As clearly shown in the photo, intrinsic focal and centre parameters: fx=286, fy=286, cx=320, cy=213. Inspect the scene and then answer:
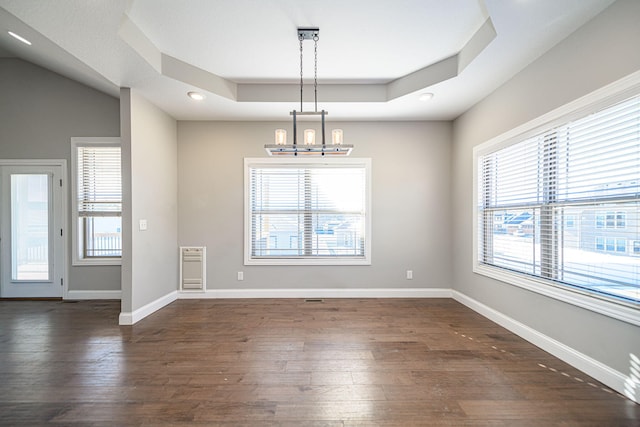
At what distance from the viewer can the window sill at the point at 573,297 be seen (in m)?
1.96

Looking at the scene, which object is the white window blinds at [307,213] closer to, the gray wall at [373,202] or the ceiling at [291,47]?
the gray wall at [373,202]

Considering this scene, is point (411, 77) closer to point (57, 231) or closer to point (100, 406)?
point (100, 406)

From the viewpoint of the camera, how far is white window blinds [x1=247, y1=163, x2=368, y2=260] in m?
4.52

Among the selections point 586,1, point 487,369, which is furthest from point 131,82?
point 487,369

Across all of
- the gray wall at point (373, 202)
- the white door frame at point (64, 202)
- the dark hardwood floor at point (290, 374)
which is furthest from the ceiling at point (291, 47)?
the dark hardwood floor at point (290, 374)

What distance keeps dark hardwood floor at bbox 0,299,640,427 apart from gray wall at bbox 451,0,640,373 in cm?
29

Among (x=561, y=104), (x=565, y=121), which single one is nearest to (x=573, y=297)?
(x=565, y=121)

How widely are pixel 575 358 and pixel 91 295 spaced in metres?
6.02

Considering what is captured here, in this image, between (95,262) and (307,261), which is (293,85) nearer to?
(307,261)

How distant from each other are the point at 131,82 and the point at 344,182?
2999 mm

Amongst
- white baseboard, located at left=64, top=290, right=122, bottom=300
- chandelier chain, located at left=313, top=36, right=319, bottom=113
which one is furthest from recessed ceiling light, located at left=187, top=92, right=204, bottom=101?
white baseboard, located at left=64, top=290, right=122, bottom=300

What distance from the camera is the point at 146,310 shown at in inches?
144

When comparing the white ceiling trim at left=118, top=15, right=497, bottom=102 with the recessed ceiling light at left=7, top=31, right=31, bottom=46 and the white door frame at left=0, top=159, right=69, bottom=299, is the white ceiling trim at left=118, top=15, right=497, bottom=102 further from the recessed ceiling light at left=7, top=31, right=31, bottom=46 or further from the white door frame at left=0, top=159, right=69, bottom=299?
the white door frame at left=0, top=159, right=69, bottom=299

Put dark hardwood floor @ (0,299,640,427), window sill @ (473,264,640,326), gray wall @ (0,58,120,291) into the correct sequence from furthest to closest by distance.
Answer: gray wall @ (0,58,120,291), window sill @ (473,264,640,326), dark hardwood floor @ (0,299,640,427)
